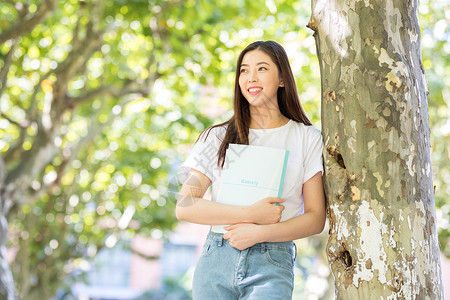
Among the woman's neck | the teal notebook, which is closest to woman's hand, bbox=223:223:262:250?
the teal notebook

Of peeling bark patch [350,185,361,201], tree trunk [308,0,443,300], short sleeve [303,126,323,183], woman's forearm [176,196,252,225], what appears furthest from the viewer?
short sleeve [303,126,323,183]

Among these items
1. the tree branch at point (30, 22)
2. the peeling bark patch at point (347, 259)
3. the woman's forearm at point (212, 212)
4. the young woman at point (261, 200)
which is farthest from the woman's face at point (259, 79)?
the tree branch at point (30, 22)

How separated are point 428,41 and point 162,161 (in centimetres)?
490

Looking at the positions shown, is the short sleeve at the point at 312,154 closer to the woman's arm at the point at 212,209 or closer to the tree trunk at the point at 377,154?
the tree trunk at the point at 377,154

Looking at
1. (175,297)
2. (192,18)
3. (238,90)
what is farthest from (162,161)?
(175,297)

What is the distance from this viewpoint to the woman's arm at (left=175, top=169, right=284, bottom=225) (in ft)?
8.34

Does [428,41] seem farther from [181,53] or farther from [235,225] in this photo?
[235,225]

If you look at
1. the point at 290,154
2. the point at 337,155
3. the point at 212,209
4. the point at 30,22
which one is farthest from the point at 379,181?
the point at 30,22

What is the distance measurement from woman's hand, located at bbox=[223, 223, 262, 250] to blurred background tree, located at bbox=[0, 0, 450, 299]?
49cm

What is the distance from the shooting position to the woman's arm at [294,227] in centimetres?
253

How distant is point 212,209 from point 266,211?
0.24m

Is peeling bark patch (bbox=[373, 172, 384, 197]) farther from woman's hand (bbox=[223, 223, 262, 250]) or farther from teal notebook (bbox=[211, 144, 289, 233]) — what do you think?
woman's hand (bbox=[223, 223, 262, 250])

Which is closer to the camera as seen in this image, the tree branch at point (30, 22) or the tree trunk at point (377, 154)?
the tree trunk at point (377, 154)

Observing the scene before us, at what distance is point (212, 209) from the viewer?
260 cm
